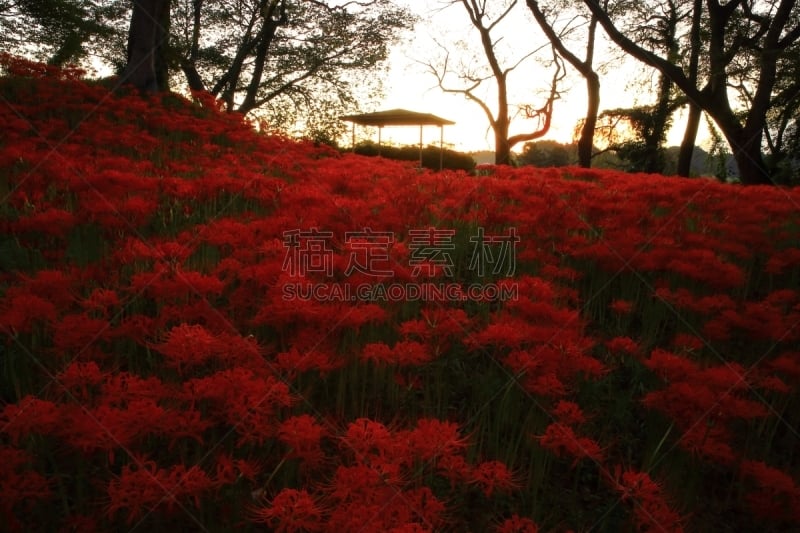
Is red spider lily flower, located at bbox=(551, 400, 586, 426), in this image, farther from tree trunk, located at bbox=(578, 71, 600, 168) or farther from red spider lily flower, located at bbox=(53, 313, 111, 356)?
tree trunk, located at bbox=(578, 71, 600, 168)

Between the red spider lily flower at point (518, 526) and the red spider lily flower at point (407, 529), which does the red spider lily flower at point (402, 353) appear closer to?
the red spider lily flower at point (518, 526)

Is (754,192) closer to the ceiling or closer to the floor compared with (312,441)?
closer to the ceiling

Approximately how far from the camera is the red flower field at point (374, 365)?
69.6 inches

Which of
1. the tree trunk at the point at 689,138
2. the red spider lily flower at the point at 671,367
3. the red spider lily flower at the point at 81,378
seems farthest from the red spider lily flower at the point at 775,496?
the tree trunk at the point at 689,138

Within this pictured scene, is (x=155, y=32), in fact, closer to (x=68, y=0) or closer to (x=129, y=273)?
(x=68, y=0)

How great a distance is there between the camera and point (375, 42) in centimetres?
2177

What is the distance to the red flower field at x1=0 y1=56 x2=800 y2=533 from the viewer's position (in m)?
1.77

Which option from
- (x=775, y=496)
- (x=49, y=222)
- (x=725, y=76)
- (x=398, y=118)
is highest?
(x=725, y=76)

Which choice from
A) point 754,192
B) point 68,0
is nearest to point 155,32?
point 68,0

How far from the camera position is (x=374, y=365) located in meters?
2.87

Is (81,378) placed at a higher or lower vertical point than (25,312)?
lower

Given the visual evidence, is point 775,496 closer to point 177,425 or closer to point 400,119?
point 177,425

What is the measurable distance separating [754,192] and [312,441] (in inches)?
278

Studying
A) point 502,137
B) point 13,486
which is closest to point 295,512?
point 13,486
